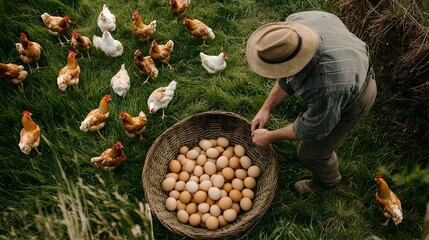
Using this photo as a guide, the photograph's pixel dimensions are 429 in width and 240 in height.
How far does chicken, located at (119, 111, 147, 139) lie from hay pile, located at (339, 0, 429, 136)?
7.39ft

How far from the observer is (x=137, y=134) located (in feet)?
11.6

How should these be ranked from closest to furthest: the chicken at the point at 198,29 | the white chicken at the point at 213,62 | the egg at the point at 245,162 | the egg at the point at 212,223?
the egg at the point at 212,223 → the egg at the point at 245,162 → the white chicken at the point at 213,62 → the chicken at the point at 198,29

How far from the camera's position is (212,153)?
135 inches

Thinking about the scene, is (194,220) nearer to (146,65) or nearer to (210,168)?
(210,168)

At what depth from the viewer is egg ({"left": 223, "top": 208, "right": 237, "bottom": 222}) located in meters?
3.08

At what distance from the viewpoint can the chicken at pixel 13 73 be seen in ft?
12.4

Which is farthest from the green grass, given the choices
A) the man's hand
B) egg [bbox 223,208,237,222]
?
the man's hand

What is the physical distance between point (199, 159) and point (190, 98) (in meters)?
0.73

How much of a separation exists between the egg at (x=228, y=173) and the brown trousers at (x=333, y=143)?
2.24ft

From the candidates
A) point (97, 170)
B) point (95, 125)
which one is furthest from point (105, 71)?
point (97, 170)

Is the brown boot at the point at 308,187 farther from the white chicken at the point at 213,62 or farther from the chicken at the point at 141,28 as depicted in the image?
the chicken at the point at 141,28

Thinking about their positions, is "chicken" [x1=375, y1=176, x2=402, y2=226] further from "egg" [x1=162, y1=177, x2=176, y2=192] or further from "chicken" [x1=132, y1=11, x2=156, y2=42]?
"chicken" [x1=132, y1=11, x2=156, y2=42]

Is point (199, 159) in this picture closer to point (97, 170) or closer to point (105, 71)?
point (97, 170)

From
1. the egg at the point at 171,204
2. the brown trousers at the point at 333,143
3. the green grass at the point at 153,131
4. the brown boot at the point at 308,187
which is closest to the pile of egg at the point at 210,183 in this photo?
the egg at the point at 171,204
